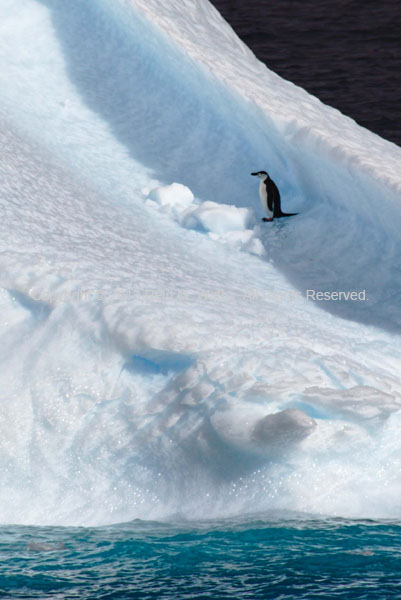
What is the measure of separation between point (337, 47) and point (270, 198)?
7.58 metres

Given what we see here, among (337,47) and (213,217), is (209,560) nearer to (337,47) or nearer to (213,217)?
(213,217)

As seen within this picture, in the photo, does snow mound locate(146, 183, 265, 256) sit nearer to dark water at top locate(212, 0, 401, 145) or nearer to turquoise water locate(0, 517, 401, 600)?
turquoise water locate(0, 517, 401, 600)

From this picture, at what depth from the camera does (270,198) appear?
16.6 feet

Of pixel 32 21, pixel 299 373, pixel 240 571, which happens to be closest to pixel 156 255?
pixel 299 373

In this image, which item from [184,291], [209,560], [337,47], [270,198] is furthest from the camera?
[337,47]

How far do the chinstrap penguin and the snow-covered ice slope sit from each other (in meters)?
0.10

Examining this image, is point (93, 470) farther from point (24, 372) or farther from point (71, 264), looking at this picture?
point (71, 264)

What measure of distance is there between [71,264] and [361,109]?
22.6ft

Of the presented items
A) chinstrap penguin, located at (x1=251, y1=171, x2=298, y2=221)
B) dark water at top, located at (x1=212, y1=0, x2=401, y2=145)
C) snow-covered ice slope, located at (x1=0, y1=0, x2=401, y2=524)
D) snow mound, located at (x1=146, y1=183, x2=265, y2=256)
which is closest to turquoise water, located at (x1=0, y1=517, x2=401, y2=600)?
snow-covered ice slope, located at (x1=0, y1=0, x2=401, y2=524)

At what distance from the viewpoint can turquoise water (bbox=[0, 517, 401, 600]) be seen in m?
2.31

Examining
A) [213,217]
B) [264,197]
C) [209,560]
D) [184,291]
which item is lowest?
[209,560]

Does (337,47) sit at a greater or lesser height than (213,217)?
greater

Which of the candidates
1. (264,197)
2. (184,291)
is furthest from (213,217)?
(184,291)

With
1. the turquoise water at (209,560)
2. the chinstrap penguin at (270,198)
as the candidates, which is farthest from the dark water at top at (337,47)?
the turquoise water at (209,560)
